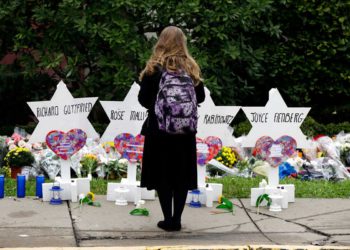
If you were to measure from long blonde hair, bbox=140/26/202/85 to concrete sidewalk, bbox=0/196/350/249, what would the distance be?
52.4 inches

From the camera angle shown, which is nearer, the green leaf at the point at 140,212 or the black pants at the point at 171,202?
the black pants at the point at 171,202

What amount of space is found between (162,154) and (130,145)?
1.18 metres

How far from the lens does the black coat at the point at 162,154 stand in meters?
6.49

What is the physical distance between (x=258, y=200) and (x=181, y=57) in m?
1.76

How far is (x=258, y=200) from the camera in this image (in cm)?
746

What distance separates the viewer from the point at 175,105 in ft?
20.8

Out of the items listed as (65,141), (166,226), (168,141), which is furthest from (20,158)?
(168,141)

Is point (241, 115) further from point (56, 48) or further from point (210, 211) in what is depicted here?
point (210, 211)

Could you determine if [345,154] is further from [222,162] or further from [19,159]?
[19,159]

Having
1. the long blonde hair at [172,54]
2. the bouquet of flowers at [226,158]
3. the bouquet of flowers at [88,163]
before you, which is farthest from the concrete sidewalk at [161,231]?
the bouquet of flowers at [226,158]

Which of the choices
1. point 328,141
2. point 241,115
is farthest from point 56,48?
point 328,141

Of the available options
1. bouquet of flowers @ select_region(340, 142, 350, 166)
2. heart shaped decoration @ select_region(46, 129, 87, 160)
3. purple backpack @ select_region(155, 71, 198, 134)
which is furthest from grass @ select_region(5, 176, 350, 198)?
purple backpack @ select_region(155, 71, 198, 134)

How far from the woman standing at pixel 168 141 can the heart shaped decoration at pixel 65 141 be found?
1.24 meters

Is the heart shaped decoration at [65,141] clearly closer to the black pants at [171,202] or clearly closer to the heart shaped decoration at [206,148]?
the heart shaped decoration at [206,148]
